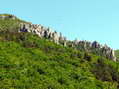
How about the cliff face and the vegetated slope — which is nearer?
the vegetated slope

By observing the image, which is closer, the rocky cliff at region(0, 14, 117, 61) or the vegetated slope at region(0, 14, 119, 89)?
the vegetated slope at region(0, 14, 119, 89)

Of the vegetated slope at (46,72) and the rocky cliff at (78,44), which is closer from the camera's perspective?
the vegetated slope at (46,72)

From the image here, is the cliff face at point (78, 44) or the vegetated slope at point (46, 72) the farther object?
the cliff face at point (78, 44)

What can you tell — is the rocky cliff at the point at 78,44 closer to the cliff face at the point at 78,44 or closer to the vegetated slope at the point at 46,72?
the cliff face at the point at 78,44

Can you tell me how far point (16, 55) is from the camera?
4472 cm

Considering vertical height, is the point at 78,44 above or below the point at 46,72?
above

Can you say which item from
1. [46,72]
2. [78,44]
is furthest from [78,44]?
[46,72]

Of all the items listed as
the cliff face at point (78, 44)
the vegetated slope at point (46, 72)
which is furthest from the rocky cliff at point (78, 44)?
the vegetated slope at point (46, 72)

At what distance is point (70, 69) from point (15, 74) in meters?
14.2

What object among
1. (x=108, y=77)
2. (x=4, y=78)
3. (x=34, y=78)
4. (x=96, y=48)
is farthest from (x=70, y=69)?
(x=96, y=48)

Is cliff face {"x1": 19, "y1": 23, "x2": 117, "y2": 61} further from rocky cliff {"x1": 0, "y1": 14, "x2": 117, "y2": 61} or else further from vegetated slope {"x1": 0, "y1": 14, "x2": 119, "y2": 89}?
vegetated slope {"x1": 0, "y1": 14, "x2": 119, "y2": 89}

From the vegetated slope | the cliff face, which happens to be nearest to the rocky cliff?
the cliff face

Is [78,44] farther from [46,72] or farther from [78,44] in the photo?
[46,72]

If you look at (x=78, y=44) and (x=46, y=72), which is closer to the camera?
(x=46, y=72)
